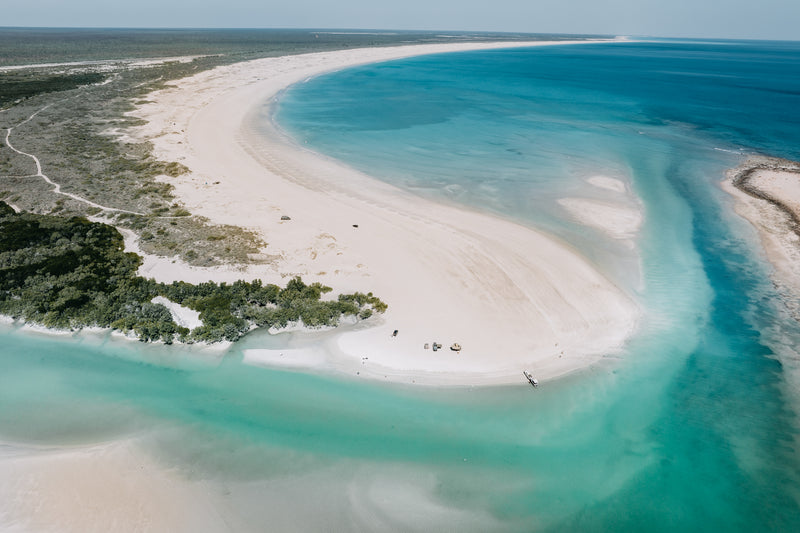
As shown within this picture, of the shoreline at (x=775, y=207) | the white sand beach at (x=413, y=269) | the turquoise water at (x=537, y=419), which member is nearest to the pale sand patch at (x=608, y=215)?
the turquoise water at (x=537, y=419)

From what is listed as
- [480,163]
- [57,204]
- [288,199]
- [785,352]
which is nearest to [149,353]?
[288,199]

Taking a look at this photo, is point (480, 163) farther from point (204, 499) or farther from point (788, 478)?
point (204, 499)

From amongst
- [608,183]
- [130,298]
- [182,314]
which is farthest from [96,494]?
[608,183]

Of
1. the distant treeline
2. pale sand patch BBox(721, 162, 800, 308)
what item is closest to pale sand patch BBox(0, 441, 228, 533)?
pale sand patch BBox(721, 162, 800, 308)

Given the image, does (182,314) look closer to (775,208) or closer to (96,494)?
(96,494)

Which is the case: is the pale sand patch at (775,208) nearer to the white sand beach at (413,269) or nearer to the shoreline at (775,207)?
the shoreline at (775,207)

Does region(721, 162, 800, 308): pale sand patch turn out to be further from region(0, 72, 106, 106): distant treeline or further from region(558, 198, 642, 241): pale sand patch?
region(0, 72, 106, 106): distant treeline
